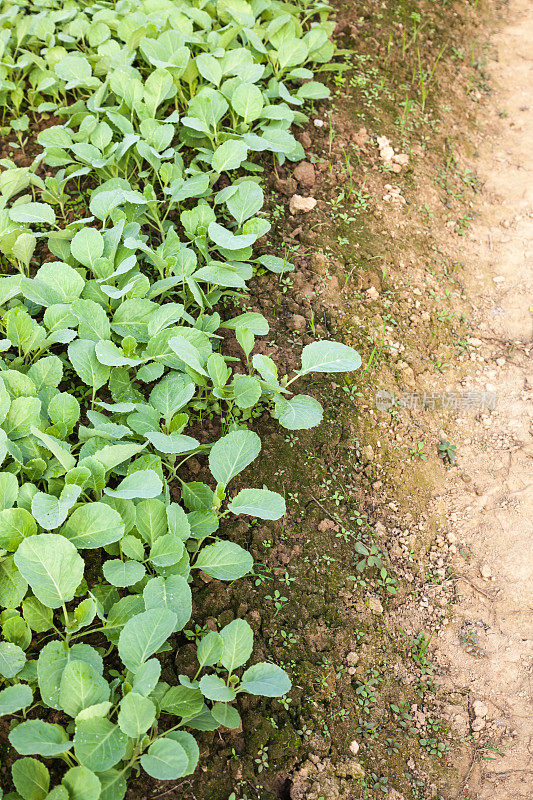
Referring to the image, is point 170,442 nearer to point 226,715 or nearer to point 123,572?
point 123,572

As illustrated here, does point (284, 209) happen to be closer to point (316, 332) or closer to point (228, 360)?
point (316, 332)

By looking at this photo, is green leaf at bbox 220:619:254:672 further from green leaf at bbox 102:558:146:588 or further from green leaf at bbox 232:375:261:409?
green leaf at bbox 232:375:261:409

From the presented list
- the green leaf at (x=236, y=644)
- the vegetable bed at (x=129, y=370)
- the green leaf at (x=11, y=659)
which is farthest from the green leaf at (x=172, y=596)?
the green leaf at (x=11, y=659)

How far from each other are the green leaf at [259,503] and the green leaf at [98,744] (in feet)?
2.06

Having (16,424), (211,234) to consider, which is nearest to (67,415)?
(16,424)

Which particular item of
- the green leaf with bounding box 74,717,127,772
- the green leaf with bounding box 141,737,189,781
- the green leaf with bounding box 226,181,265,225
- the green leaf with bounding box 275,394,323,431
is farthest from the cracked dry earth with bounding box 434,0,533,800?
the green leaf with bounding box 226,181,265,225

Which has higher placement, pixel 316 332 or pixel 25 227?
pixel 25 227

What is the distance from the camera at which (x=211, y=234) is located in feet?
7.72

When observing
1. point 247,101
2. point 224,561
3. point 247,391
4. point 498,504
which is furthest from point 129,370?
point 498,504

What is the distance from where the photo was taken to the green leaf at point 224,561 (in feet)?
5.81

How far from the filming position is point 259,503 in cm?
185

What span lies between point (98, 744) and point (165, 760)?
6.0 inches

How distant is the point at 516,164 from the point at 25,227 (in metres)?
2.60

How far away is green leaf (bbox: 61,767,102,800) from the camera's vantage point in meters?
1.37
